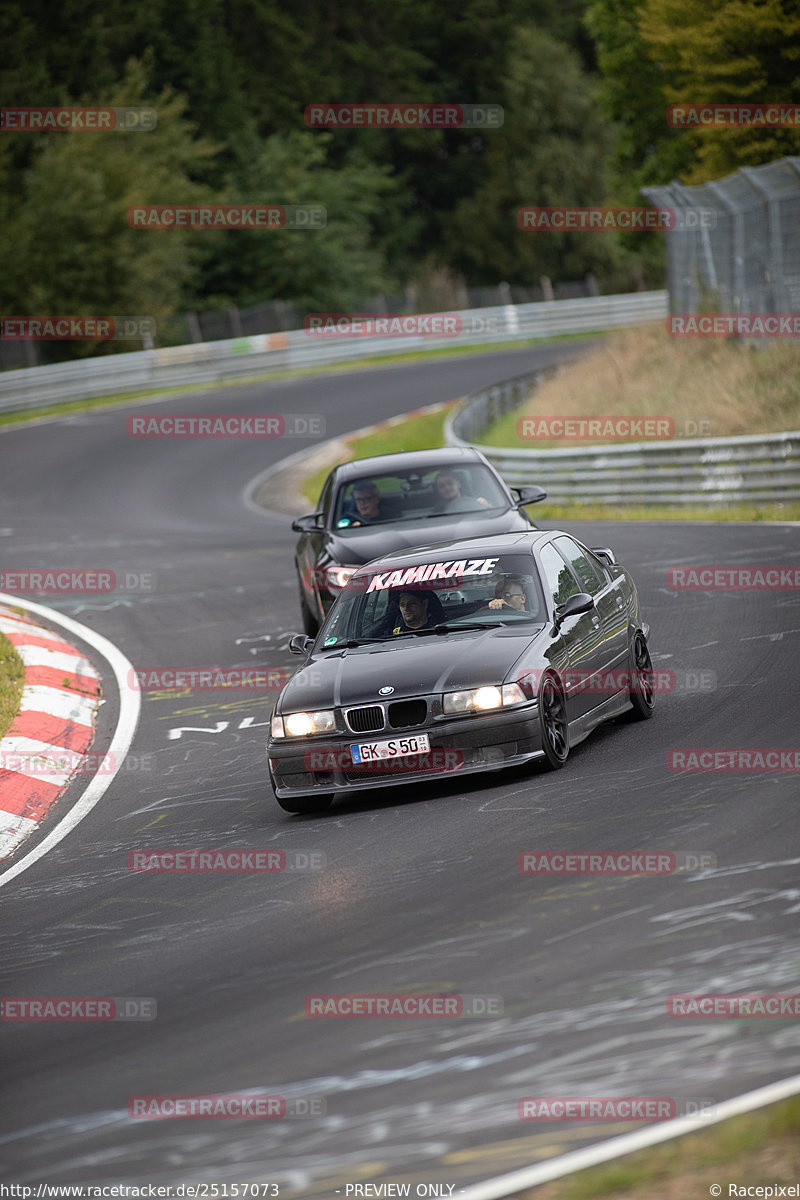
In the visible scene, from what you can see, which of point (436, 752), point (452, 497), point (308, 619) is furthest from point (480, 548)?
point (308, 619)

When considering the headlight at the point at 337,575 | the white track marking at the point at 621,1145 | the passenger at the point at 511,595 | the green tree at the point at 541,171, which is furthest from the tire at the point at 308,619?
the green tree at the point at 541,171

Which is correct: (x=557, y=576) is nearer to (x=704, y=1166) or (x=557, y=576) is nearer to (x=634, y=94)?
(x=704, y=1166)

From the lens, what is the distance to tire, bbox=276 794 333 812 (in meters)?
9.16

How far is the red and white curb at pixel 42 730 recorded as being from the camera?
33.8ft

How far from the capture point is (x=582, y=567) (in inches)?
420

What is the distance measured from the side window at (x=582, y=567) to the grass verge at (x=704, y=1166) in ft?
20.2

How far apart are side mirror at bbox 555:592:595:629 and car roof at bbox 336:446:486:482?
5.03m

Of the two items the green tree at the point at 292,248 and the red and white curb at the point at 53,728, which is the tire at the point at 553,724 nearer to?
the red and white curb at the point at 53,728

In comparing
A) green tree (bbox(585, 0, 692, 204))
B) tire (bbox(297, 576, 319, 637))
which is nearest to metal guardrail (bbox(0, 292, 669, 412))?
green tree (bbox(585, 0, 692, 204))

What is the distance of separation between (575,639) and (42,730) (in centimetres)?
462

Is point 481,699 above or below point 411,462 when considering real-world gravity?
below

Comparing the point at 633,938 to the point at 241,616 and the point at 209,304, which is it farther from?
the point at 209,304

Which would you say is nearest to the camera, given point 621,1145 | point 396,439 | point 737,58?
point 621,1145

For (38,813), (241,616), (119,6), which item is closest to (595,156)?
(119,6)
